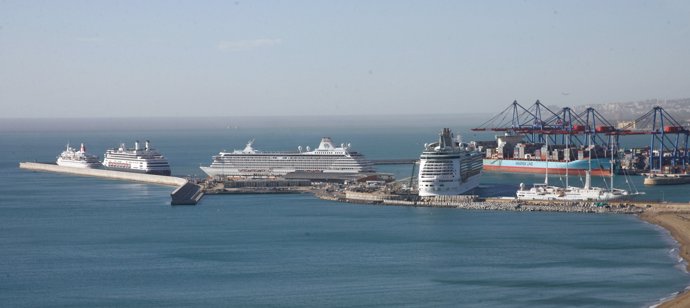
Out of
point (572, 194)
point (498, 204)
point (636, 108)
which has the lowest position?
point (498, 204)

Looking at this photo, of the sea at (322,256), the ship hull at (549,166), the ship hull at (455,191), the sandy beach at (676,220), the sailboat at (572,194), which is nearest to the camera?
the sea at (322,256)

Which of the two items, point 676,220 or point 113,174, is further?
point 113,174

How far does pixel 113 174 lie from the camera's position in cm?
4328

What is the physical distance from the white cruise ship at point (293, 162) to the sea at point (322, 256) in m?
7.31

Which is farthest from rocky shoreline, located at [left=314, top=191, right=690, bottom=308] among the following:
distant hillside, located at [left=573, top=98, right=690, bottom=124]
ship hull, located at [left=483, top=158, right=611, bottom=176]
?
distant hillside, located at [left=573, top=98, right=690, bottom=124]

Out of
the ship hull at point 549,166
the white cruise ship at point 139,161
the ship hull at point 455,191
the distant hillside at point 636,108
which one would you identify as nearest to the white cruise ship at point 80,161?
the white cruise ship at point 139,161

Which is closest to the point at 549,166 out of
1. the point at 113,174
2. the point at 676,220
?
the point at 113,174

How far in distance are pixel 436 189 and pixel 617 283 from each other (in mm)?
13249

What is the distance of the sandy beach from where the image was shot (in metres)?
21.8

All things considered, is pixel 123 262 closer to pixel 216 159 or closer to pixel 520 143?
pixel 216 159

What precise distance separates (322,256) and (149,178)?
2104 cm

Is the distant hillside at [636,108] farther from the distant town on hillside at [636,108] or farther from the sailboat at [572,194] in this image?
the sailboat at [572,194]

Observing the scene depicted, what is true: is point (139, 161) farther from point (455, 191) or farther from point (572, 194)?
point (572, 194)

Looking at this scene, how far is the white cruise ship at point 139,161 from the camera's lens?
42938mm
